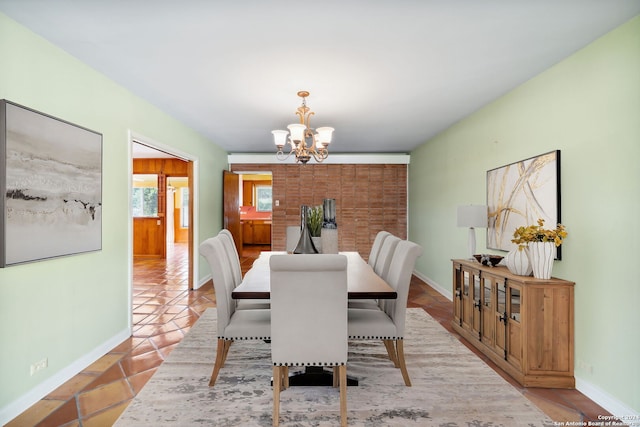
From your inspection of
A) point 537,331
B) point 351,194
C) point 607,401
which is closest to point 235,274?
point 537,331

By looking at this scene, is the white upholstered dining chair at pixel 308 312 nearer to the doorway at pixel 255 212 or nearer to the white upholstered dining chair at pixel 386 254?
the white upholstered dining chair at pixel 386 254

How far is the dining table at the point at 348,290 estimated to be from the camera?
2029mm

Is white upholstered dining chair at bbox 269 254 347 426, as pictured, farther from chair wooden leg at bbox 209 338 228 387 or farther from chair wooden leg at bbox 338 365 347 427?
chair wooden leg at bbox 209 338 228 387

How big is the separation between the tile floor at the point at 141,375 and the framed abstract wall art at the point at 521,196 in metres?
Answer: 1.04

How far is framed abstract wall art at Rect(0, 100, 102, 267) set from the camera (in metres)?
1.97

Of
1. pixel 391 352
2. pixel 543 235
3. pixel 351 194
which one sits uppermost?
pixel 351 194

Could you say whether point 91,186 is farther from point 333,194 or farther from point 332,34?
point 333,194

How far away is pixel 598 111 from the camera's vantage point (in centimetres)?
222

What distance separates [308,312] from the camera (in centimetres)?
185

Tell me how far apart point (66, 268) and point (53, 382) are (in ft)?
2.62

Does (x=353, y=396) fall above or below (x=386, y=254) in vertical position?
below

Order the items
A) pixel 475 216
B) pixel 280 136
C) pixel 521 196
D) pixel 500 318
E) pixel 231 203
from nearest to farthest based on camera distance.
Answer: pixel 500 318, pixel 521 196, pixel 280 136, pixel 475 216, pixel 231 203

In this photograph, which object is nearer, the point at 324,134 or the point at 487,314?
the point at 487,314

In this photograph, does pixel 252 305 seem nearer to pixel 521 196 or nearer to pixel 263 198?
pixel 521 196
